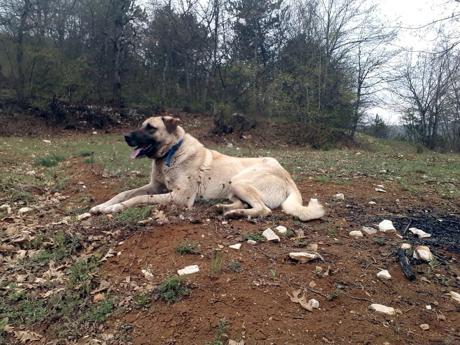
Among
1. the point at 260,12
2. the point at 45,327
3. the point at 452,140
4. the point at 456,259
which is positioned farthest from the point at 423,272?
the point at 452,140

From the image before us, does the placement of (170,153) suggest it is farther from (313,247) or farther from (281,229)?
(313,247)

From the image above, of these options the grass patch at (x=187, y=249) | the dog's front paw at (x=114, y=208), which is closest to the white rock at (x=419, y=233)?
the grass patch at (x=187, y=249)

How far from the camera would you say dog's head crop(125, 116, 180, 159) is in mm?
5074

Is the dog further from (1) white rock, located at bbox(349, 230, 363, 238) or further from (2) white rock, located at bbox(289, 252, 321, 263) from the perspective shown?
(2) white rock, located at bbox(289, 252, 321, 263)

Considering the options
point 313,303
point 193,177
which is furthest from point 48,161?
point 313,303

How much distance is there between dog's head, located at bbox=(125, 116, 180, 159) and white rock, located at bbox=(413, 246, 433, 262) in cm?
344

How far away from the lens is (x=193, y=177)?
5152 mm

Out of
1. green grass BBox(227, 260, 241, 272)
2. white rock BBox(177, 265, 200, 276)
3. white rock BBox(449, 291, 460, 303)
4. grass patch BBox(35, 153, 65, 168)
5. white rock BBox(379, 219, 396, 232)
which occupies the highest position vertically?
grass patch BBox(35, 153, 65, 168)

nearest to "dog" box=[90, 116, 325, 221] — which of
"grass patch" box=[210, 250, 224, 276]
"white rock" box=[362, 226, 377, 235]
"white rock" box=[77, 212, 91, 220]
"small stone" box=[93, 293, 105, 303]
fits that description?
"white rock" box=[77, 212, 91, 220]

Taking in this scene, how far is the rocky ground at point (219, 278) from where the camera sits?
8.50 ft

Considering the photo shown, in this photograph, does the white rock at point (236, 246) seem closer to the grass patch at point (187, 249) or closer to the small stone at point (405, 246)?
the grass patch at point (187, 249)

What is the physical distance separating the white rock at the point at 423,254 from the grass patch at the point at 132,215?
9.82 ft

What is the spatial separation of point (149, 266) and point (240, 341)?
120cm

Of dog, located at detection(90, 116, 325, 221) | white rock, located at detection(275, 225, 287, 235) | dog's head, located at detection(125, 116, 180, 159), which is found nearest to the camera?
white rock, located at detection(275, 225, 287, 235)
